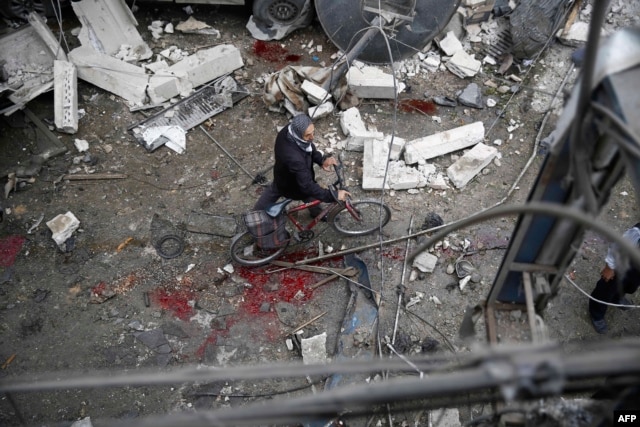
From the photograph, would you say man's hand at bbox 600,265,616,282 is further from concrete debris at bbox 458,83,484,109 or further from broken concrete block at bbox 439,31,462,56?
broken concrete block at bbox 439,31,462,56

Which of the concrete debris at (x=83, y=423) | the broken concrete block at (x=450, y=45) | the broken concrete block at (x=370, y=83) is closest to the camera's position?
the concrete debris at (x=83, y=423)

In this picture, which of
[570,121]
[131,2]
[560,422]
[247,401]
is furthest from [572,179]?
[131,2]

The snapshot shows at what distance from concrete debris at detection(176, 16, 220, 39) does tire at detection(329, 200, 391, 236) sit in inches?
168

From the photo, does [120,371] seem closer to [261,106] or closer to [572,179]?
[261,106]

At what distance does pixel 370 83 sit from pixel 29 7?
231 inches

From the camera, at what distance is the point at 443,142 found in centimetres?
788

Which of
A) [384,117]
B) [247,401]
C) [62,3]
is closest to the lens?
[247,401]

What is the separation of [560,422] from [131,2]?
9211mm

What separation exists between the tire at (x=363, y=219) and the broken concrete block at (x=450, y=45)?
3319 mm

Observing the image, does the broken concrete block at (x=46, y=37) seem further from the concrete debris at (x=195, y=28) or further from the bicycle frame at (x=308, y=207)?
the bicycle frame at (x=308, y=207)

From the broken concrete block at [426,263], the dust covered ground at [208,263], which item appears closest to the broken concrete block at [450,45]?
the dust covered ground at [208,263]

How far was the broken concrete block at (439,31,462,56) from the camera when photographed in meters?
8.96

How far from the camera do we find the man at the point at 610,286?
566 centimetres

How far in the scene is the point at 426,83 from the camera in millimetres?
8781
